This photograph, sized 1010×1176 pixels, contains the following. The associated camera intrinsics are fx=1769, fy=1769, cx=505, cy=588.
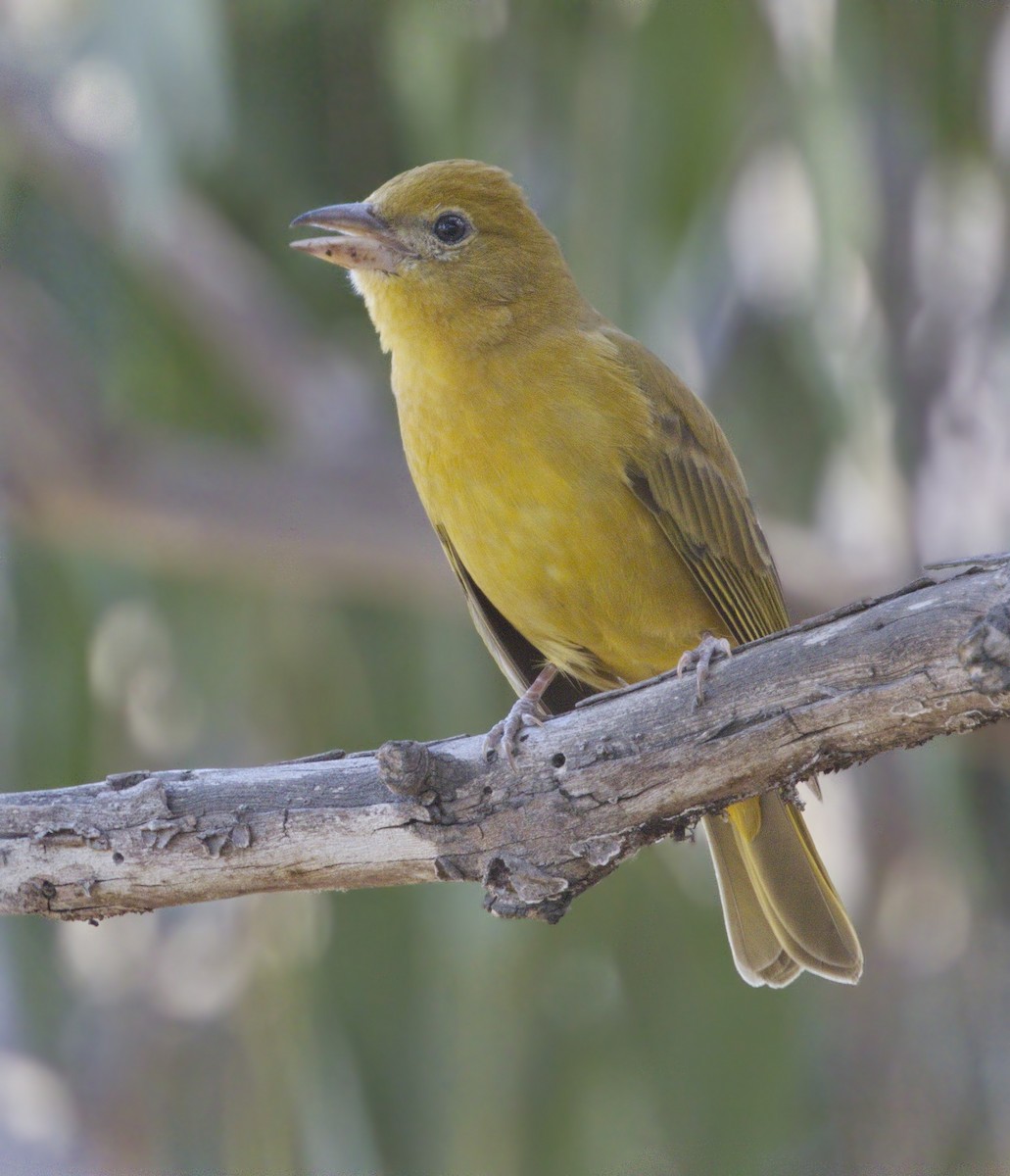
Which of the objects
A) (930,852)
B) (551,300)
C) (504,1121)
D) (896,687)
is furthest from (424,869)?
(930,852)

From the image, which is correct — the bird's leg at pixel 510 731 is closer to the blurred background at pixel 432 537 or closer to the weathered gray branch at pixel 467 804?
the weathered gray branch at pixel 467 804

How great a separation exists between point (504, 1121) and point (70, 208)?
4.35m

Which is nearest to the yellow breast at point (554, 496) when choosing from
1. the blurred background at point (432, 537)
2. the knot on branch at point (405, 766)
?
the knot on branch at point (405, 766)

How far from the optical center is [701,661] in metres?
3.11

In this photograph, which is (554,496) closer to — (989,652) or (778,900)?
(778,900)

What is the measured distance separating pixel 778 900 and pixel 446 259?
171 cm

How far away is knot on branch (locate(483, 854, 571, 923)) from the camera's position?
10.3ft

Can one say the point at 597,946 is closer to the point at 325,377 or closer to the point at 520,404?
the point at 325,377

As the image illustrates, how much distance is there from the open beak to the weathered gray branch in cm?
141

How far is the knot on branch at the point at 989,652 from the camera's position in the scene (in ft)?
8.62

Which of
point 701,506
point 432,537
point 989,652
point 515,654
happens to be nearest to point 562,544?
point 701,506

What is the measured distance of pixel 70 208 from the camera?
310 inches

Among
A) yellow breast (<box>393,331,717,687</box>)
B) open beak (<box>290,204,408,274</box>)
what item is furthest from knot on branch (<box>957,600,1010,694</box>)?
open beak (<box>290,204,408,274</box>)

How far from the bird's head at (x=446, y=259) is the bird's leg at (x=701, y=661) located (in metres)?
1.19
